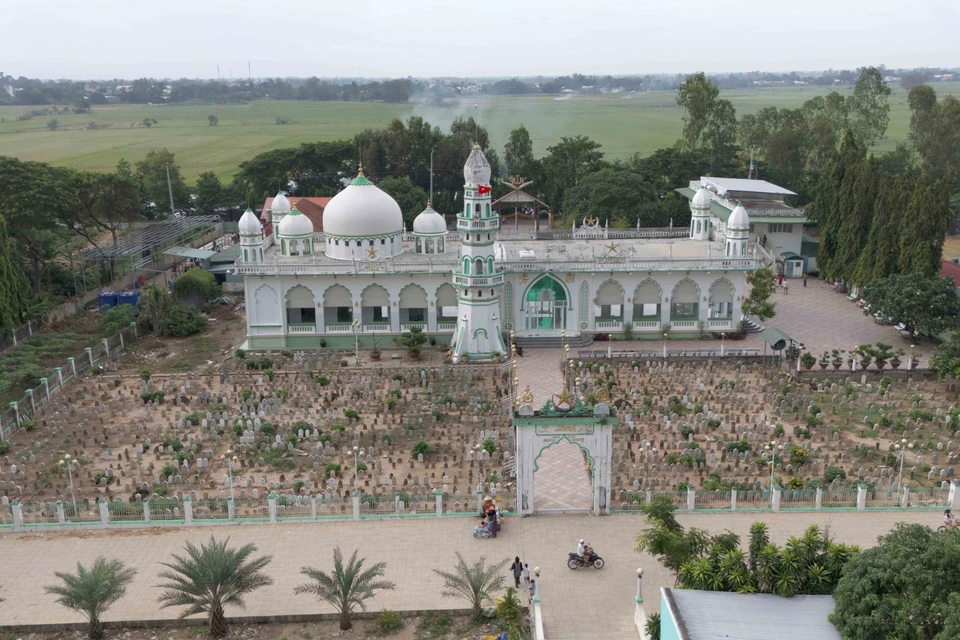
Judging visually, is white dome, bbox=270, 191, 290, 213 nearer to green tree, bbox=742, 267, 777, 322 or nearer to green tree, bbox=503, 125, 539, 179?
green tree, bbox=742, 267, 777, 322

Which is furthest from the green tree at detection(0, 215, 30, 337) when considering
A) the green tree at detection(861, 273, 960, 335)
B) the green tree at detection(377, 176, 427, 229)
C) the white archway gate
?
the green tree at detection(861, 273, 960, 335)

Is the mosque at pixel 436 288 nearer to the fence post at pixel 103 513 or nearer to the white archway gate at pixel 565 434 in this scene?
the white archway gate at pixel 565 434

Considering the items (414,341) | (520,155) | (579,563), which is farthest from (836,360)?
(520,155)

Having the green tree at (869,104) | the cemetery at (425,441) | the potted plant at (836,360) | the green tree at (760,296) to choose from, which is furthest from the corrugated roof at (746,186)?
the cemetery at (425,441)

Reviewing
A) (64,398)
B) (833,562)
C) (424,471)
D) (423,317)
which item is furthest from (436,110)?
(833,562)

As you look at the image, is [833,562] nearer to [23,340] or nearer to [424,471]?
[424,471]
